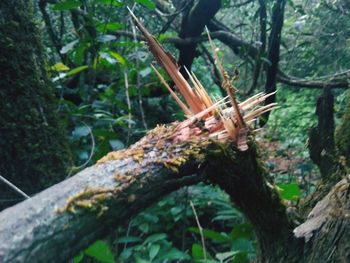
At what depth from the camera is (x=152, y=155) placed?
4.06 feet

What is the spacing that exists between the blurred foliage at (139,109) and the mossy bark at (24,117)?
154 mm

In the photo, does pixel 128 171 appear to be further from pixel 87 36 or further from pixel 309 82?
pixel 309 82

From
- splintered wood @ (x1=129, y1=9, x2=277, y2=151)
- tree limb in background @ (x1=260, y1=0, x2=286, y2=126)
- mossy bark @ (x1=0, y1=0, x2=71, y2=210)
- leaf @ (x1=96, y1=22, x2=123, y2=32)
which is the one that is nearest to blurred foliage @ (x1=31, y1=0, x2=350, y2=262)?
leaf @ (x1=96, y1=22, x2=123, y2=32)

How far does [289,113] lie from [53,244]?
5.87 meters

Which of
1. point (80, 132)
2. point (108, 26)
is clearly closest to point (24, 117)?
point (80, 132)

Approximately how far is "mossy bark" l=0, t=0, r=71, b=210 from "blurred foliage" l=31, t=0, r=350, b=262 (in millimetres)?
154

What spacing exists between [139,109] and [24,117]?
5.29ft

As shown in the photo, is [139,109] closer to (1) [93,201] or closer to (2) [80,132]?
(2) [80,132]

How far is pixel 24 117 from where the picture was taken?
1.83 metres

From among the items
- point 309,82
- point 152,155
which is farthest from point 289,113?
point 152,155

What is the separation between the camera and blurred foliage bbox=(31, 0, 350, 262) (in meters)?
2.16

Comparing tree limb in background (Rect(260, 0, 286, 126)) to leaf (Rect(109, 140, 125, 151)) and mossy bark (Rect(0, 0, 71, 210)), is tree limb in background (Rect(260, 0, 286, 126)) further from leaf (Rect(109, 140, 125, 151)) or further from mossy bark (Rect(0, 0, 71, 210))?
mossy bark (Rect(0, 0, 71, 210))

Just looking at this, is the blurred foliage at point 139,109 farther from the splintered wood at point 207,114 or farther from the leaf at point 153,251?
the splintered wood at point 207,114

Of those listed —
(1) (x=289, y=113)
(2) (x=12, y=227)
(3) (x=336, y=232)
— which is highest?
(2) (x=12, y=227)
